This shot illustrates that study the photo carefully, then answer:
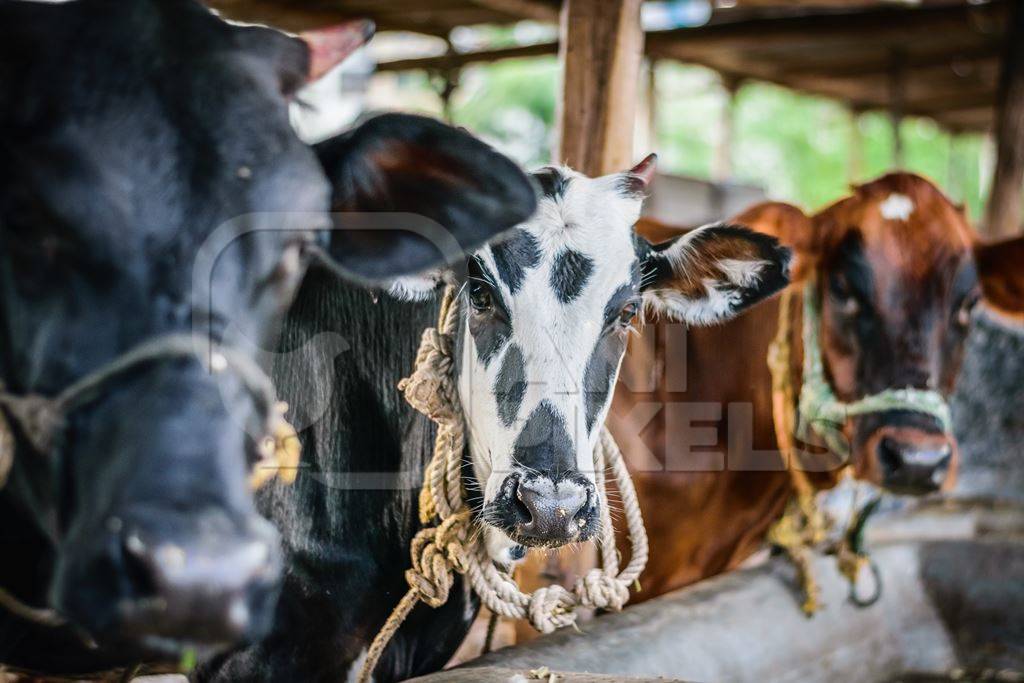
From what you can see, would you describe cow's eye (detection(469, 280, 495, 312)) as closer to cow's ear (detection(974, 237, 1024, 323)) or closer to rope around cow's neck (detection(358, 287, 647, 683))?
rope around cow's neck (detection(358, 287, 647, 683))

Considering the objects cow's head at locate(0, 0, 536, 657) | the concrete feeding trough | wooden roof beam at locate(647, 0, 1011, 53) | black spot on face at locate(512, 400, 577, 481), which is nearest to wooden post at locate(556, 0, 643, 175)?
black spot on face at locate(512, 400, 577, 481)

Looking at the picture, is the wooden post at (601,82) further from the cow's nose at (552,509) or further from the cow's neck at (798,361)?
the cow's nose at (552,509)

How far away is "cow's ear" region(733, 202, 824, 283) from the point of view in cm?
366

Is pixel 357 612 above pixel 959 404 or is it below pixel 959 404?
below

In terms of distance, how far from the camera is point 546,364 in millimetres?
2398

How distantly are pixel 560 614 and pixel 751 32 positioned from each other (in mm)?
5746

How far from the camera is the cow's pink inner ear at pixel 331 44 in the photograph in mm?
2049

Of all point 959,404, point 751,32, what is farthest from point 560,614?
point 751,32

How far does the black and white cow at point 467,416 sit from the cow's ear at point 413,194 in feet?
0.99

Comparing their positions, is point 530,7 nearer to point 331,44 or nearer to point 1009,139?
point 1009,139

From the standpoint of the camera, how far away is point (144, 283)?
66.5 inches

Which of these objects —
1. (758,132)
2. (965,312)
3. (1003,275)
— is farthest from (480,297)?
(758,132)

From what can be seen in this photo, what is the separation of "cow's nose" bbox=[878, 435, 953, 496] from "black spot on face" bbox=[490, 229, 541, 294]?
145 cm

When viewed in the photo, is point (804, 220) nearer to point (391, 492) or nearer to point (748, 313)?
point (748, 313)
